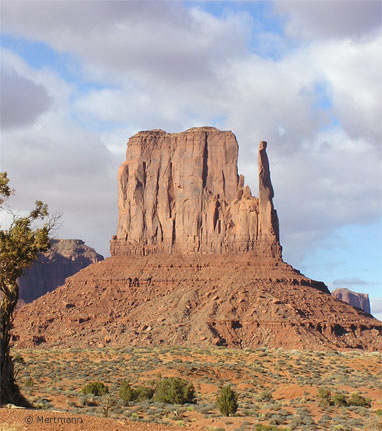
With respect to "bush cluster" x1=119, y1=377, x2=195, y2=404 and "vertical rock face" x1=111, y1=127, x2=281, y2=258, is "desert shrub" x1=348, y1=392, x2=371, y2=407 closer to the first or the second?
"bush cluster" x1=119, y1=377, x2=195, y2=404

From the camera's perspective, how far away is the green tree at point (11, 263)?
90.6 feet

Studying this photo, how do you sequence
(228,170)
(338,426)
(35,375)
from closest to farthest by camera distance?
(338,426) → (35,375) → (228,170)

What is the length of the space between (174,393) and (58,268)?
137291mm

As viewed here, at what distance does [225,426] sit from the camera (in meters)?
38.4

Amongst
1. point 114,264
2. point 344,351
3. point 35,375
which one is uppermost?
point 114,264

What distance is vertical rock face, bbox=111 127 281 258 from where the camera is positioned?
110938 millimetres

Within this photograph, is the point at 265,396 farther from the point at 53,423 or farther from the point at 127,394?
the point at 53,423

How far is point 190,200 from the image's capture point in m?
119

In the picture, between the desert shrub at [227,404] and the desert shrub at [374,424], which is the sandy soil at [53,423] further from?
the desert shrub at [227,404]

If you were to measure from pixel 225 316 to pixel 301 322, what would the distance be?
930 centimetres

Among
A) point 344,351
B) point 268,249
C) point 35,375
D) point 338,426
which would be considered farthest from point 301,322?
point 338,426

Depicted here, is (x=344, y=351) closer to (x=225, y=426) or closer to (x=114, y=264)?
(x=114, y=264)

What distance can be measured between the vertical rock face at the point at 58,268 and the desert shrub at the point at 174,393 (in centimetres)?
12594

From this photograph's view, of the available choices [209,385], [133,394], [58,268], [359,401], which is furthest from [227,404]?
[58,268]
